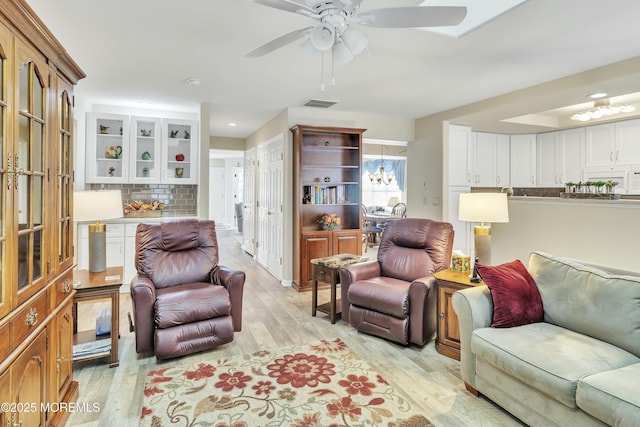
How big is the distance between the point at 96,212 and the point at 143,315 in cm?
95

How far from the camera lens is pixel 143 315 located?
2.64m

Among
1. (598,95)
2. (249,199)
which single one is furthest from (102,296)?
(598,95)

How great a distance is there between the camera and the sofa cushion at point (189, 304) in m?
2.65

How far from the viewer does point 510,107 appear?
14.3 feet

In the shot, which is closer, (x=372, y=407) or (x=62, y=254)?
(x=62, y=254)

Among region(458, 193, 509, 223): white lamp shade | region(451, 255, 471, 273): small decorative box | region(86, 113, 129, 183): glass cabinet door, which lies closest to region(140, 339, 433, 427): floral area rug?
region(451, 255, 471, 273): small decorative box

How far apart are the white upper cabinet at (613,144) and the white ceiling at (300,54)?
6.89 feet

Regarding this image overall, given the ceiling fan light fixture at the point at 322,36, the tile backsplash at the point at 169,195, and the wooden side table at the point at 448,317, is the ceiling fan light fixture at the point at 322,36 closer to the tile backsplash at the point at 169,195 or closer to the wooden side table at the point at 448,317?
the wooden side table at the point at 448,317

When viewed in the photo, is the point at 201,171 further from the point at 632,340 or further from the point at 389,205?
the point at 389,205

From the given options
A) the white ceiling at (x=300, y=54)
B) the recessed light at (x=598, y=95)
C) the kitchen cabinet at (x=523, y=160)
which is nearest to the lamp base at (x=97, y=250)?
the white ceiling at (x=300, y=54)

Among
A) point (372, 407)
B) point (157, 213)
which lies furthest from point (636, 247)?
point (157, 213)

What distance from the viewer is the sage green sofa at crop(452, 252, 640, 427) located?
1621 mm

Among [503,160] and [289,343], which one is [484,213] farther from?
[503,160]

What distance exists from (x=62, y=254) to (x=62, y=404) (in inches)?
33.0
